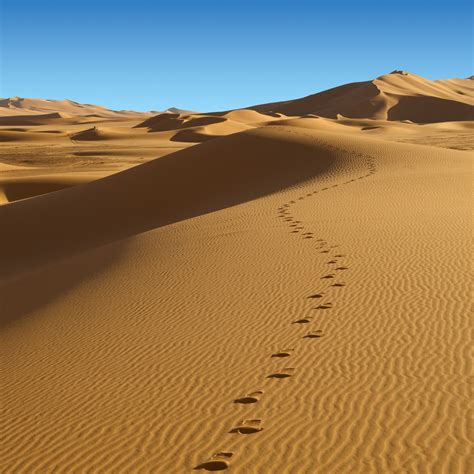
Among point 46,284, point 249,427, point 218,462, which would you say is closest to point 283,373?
point 249,427

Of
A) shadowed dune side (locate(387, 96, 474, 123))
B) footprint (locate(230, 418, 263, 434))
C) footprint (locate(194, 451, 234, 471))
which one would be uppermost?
shadowed dune side (locate(387, 96, 474, 123))

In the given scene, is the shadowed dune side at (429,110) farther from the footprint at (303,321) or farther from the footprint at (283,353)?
the footprint at (283,353)

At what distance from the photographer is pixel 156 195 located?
22.8m

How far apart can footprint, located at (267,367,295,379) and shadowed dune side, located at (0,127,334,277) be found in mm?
11464

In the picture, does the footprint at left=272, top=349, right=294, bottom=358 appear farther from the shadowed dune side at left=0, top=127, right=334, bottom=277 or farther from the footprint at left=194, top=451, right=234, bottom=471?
the shadowed dune side at left=0, top=127, right=334, bottom=277

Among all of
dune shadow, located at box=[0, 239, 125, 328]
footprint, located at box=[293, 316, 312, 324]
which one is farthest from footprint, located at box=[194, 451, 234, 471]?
dune shadow, located at box=[0, 239, 125, 328]

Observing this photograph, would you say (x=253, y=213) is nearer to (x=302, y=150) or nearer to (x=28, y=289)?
(x=28, y=289)

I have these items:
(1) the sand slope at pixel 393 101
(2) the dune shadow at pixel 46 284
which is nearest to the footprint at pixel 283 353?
(2) the dune shadow at pixel 46 284

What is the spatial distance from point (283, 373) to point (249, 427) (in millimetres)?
986

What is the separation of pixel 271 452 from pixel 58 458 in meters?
1.55

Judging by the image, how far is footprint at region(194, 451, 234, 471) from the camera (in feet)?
15.2

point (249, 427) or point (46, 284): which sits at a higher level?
point (249, 427)

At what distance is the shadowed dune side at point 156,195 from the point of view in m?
19.1

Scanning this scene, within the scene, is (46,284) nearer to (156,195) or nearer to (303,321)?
(303,321)
